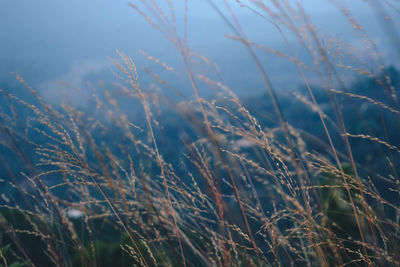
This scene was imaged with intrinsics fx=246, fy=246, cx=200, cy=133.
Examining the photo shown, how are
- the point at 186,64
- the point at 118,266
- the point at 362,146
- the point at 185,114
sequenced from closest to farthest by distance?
the point at 185,114 < the point at 186,64 < the point at 118,266 < the point at 362,146

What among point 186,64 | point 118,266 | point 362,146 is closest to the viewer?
point 186,64

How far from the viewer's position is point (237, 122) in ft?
2.80

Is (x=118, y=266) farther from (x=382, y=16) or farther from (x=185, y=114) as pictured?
(x=382, y=16)

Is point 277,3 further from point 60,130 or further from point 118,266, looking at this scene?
point 118,266

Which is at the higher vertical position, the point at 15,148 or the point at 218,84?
the point at 15,148

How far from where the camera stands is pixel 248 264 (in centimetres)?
72

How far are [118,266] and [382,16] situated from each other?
1.84 m

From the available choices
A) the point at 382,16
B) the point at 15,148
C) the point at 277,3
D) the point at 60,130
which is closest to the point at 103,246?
the point at 15,148

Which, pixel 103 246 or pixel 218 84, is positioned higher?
pixel 218 84

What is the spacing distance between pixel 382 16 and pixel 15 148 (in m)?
1.33

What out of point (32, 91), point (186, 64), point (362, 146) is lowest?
point (362, 146)

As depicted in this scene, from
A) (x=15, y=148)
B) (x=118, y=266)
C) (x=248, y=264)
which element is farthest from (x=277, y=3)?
(x=118, y=266)

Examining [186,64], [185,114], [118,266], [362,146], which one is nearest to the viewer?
[185,114]

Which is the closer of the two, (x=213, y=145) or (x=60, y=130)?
(x=213, y=145)
